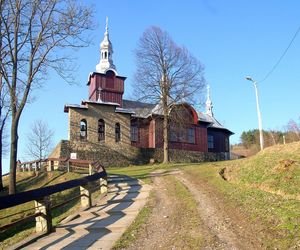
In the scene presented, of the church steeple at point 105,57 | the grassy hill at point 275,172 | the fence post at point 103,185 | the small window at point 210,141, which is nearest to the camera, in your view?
the grassy hill at point 275,172

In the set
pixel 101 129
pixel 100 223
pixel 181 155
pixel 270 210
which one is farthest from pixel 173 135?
pixel 270 210

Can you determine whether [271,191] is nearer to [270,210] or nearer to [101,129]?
[270,210]

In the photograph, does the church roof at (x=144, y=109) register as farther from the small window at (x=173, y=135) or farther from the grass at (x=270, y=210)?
the grass at (x=270, y=210)

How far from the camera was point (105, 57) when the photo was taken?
144 ft

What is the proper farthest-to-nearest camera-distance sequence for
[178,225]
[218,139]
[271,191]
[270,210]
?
[218,139] < [271,191] < [270,210] < [178,225]

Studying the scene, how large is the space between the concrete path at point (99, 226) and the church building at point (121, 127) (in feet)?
71.6

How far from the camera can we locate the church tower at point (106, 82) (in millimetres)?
41406

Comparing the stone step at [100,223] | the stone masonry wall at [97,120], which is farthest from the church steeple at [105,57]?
the stone step at [100,223]

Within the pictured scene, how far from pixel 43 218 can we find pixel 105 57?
36.0 m

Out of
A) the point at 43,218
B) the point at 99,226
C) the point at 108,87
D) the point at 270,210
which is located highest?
the point at 108,87

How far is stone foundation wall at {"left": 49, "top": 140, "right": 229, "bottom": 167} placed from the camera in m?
34.0

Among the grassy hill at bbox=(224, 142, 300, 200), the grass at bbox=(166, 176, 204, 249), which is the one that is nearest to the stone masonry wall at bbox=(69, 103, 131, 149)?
the grassy hill at bbox=(224, 142, 300, 200)

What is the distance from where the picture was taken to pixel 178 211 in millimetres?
10195

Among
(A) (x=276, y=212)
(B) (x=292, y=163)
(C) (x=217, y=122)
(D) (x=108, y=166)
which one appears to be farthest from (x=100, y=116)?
(A) (x=276, y=212)
